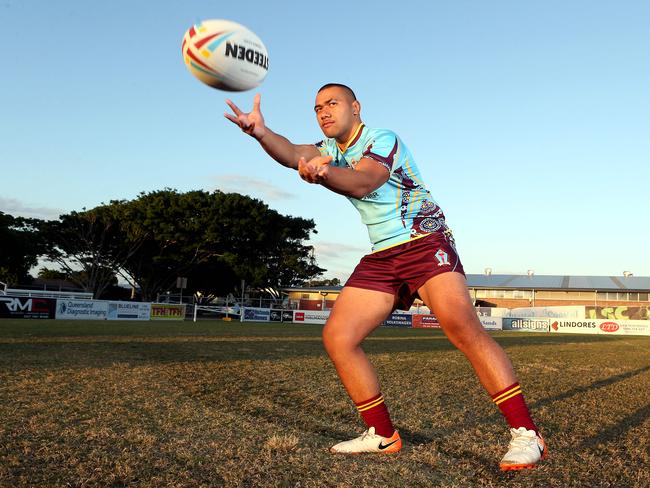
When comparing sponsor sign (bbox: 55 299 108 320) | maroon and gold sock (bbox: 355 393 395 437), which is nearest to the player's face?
maroon and gold sock (bbox: 355 393 395 437)

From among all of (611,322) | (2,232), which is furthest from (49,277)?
(611,322)

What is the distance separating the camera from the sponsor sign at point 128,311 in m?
32.7

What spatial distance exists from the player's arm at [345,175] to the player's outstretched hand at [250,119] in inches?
26.0

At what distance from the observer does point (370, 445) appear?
3.71 metres

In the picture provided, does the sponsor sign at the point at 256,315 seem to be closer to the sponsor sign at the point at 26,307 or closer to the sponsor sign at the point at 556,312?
the sponsor sign at the point at 26,307

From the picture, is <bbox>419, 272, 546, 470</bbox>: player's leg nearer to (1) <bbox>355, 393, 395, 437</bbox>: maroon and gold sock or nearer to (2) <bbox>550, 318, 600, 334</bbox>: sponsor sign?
(1) <bbox>355, 393, 395, 437</bbox>: maroon and gold sock

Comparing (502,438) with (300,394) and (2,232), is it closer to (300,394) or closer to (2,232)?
(300,394)

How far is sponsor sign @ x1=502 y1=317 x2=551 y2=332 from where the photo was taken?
38.7 metres

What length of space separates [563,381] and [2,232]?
161 ft

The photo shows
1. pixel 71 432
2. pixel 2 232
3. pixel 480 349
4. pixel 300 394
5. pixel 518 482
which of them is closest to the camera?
pixel 518 482

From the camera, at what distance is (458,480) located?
3164 millimetres

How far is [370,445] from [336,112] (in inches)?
83.5

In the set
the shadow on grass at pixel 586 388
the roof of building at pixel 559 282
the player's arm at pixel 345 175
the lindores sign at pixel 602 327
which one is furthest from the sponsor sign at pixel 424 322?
the player's arm at pixel 345 175

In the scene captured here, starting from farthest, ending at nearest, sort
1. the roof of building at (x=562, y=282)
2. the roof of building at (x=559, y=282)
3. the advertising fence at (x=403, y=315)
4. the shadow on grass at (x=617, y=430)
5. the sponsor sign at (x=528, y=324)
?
the roof of building at (x=562, y=282)
the roof of building at (x=559, y=282)
the sponsor sign at (x=528, y=324)
the advertising fence at (x=403, y=315)
the shadow on grass at (x=617, y=430)
